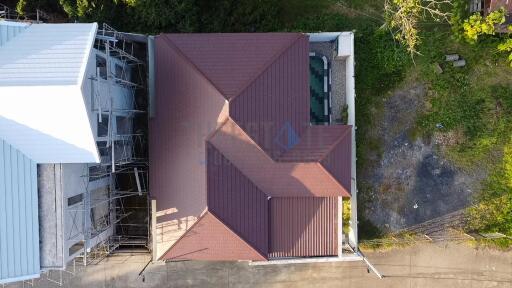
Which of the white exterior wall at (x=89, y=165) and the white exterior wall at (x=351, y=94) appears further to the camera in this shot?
the white exterior wall at (x=351, y=94)

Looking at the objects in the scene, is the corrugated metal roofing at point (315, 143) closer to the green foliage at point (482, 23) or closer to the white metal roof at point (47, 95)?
the white metal roof at point (47, 95)

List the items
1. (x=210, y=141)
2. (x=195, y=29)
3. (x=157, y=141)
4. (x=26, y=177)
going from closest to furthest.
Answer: (x=26, y=177), (x=210, y=141), (x=157, y=141), (x=195, y=29)

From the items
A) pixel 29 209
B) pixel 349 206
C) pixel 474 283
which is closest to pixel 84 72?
pixel 29 209

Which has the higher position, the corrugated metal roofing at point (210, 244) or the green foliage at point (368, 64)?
the green foliage at point (368, 64)

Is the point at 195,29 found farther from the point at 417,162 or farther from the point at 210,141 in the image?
the point at 417,162

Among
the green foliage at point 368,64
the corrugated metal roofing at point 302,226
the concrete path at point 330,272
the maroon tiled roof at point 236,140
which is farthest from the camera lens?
the concrete path at point 330,272

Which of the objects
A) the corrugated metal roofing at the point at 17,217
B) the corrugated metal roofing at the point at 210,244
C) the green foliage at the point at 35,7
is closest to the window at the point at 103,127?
the corrugated metal roofing at the point at 17,217

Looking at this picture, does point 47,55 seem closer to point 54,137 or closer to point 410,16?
point 54,137

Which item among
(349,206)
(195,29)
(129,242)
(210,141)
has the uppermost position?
(195,29)
